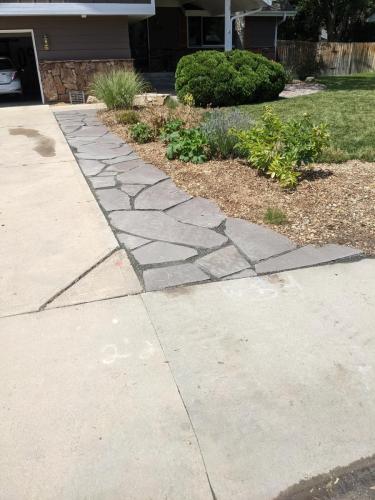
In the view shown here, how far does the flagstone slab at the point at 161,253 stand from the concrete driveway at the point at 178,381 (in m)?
0.17

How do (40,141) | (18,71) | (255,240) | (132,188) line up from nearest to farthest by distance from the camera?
(255,240), (132,188), (40,141), (18,71)

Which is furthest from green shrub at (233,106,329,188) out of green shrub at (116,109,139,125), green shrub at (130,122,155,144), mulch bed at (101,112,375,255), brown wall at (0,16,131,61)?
brown wall at (0,16,131,61)

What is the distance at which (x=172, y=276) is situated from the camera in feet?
10.7

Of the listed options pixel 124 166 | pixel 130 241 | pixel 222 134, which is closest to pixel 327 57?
pixel 222 134

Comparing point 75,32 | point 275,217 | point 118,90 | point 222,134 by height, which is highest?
point 75,32

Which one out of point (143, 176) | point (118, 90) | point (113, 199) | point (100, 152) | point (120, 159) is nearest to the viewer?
point (113, 199)

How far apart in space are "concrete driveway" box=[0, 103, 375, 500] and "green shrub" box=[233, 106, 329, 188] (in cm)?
175

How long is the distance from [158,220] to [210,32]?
17.6m

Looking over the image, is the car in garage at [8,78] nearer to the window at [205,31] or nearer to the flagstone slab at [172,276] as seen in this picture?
the window at [205,31]

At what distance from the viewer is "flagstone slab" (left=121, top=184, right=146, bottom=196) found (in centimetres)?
505

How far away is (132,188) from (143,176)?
0.50 m

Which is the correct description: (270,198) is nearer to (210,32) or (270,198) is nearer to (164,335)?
(164,335)

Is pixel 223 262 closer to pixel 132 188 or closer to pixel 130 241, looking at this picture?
pixel 130 241

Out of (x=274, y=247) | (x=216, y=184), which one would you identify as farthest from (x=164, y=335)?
(x=216, y=184)
